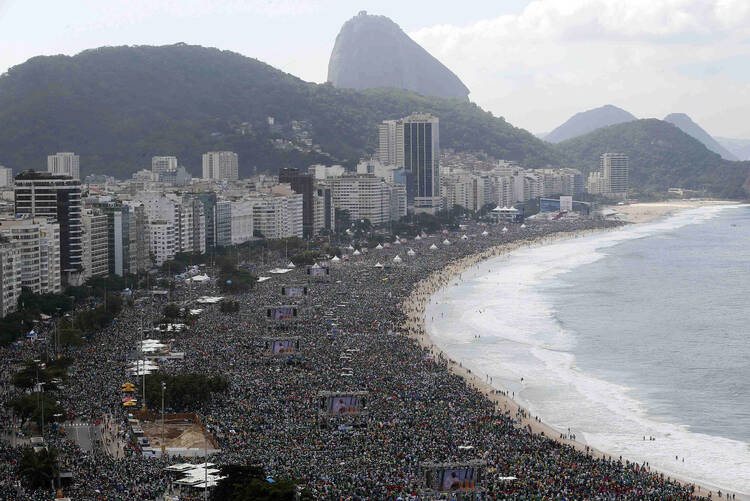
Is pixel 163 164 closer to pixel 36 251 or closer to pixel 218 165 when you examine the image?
pixel 218 165

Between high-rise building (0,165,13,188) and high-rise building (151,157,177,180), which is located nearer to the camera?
high-rise building (0,165,13,188)

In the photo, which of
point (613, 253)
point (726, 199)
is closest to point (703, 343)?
point (613, 253)

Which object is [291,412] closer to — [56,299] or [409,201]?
[56,299]

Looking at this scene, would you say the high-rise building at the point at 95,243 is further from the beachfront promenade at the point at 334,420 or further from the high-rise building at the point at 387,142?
the high-rise building at the point at 387,142

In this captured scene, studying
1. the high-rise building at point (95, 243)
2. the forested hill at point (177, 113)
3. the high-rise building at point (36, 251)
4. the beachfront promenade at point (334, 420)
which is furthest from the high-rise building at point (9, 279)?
the forested hill at point (177, 113)

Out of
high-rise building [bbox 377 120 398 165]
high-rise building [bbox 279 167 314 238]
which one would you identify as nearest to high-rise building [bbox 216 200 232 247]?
high-rise building [bbox 279 167 314 238]

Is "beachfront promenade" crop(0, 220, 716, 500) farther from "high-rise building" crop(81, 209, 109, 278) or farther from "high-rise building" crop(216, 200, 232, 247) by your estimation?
"high-rise building" crop(216, 200, 232, 247)

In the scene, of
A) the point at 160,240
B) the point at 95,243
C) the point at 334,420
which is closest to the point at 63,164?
the point at 160,240
